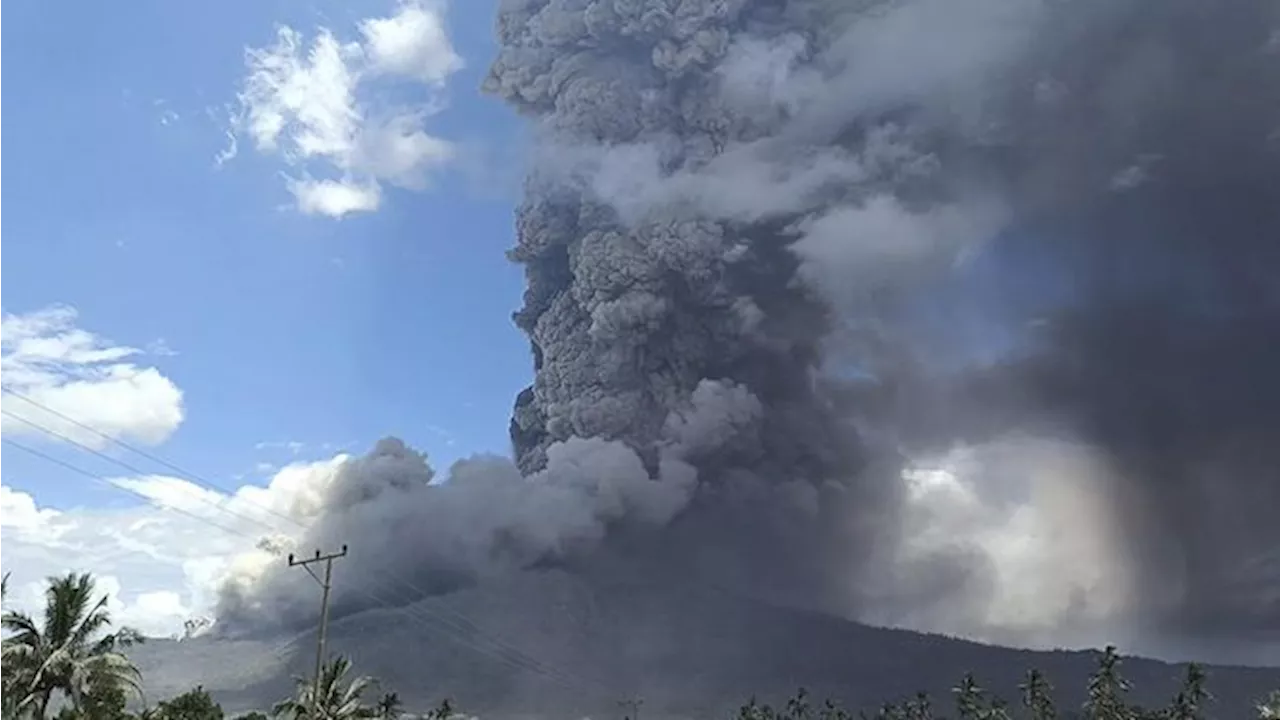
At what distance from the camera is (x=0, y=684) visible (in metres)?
41.3

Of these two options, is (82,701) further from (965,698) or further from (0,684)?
(965,698)

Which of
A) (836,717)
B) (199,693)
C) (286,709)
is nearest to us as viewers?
(286,709)

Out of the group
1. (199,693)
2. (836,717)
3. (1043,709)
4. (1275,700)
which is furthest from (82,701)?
(836,717)

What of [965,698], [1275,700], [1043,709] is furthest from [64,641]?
[965,698]

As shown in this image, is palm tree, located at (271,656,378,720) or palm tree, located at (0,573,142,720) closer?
palm tree, located at (0,573,142,720)

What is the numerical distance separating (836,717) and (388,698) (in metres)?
66.7

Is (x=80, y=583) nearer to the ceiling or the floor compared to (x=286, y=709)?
nearer to the ceiling

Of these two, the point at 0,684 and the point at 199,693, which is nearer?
the point at 0,684

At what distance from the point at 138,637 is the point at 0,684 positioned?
4808mm

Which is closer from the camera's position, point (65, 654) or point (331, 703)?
point (65, 654)

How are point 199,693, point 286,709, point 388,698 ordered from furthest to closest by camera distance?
1. point 388,698
2. point 199,693
3. point 286,709

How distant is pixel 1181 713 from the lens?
123875 millimetres

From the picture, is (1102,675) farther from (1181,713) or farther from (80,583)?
(80,583)

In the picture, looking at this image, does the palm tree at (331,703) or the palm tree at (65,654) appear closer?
the palm tree at (65,654)
